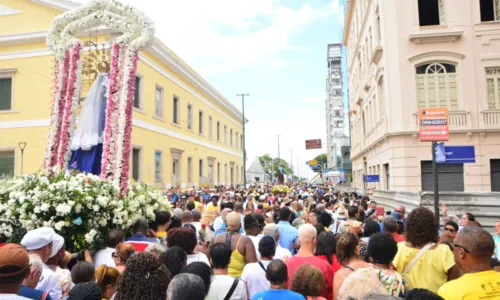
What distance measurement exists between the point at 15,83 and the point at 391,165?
66.6 feet

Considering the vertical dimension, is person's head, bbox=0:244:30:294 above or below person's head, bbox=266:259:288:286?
above

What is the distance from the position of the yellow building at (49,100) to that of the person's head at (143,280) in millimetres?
17419

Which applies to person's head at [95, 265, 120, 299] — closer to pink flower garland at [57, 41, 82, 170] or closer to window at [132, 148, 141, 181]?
pink flower garland at [57, 41, 82, 170]

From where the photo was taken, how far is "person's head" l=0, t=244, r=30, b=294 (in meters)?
2.56

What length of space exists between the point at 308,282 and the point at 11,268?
2.23 m

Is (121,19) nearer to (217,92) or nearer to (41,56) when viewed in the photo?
(41,56)

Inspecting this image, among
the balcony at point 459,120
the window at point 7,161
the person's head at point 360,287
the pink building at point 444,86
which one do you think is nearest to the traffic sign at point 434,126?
the person's head at point 360,287

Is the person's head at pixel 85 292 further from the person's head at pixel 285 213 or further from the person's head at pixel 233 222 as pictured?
the person's head at pixel 285 213

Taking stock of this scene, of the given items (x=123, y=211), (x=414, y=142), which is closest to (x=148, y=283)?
(x=123, y=211)

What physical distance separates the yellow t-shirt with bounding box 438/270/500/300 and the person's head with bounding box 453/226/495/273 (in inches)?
4.0

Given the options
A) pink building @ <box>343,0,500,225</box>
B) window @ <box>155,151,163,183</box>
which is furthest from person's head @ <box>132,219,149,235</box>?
window @ <box>155,151,163,183</box>

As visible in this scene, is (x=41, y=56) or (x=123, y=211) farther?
(x=41, y=56)

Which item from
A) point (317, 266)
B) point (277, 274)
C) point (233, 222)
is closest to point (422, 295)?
point (277, 274)

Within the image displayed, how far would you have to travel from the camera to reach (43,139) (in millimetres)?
20828
